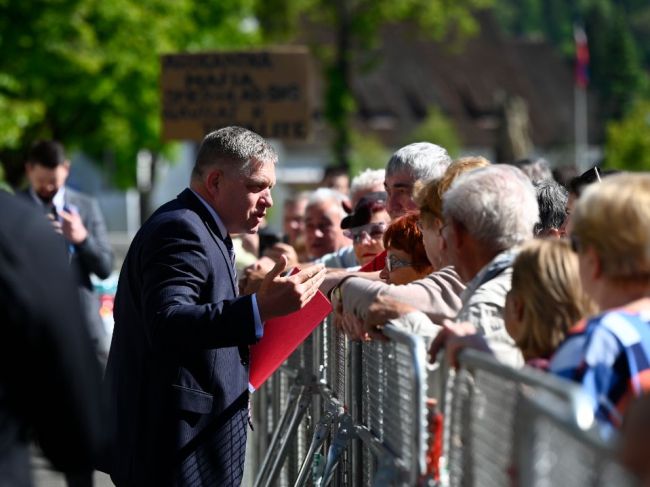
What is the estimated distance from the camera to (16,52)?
2878 cm

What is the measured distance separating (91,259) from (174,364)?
450 cm

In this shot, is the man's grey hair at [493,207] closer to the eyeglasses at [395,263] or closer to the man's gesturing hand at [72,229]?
the eyeglasses at [395,263]

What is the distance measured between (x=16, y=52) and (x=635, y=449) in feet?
89.7

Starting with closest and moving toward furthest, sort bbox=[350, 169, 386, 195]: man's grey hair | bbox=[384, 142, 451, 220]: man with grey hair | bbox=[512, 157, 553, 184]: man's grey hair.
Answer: bbox=[384, 142, 451, 220]: man with grey hair → bbox=[512, 157, 553, 184]: man's grey hair → bbox=[350, 169, 386, 195]: man's grey hair

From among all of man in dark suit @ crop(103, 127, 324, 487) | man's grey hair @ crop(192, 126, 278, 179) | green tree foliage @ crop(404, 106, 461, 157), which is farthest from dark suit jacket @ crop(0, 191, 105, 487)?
green tree foliage @ crop(404, 106, 461, 157)

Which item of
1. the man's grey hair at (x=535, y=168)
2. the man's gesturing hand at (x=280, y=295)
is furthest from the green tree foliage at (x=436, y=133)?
the man's gesturing hand at (x=280, y=295)

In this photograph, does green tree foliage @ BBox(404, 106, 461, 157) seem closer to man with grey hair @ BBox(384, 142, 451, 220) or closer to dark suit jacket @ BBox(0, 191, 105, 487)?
man with grey hair @ BBox(384, 142, 451, 220)

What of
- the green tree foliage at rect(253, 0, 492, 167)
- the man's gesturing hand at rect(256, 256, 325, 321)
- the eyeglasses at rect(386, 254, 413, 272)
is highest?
the man's gesturing hand at rect(256, 256, 325, 321)

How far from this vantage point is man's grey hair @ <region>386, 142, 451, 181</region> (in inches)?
256

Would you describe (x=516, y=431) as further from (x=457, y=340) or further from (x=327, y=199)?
(x=327, y=199)

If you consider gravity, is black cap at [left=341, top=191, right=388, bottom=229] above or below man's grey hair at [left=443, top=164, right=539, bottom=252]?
below

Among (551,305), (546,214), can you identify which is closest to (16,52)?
(546,214)

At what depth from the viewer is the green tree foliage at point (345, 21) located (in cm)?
4881

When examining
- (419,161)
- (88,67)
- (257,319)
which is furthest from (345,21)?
(257,319)
